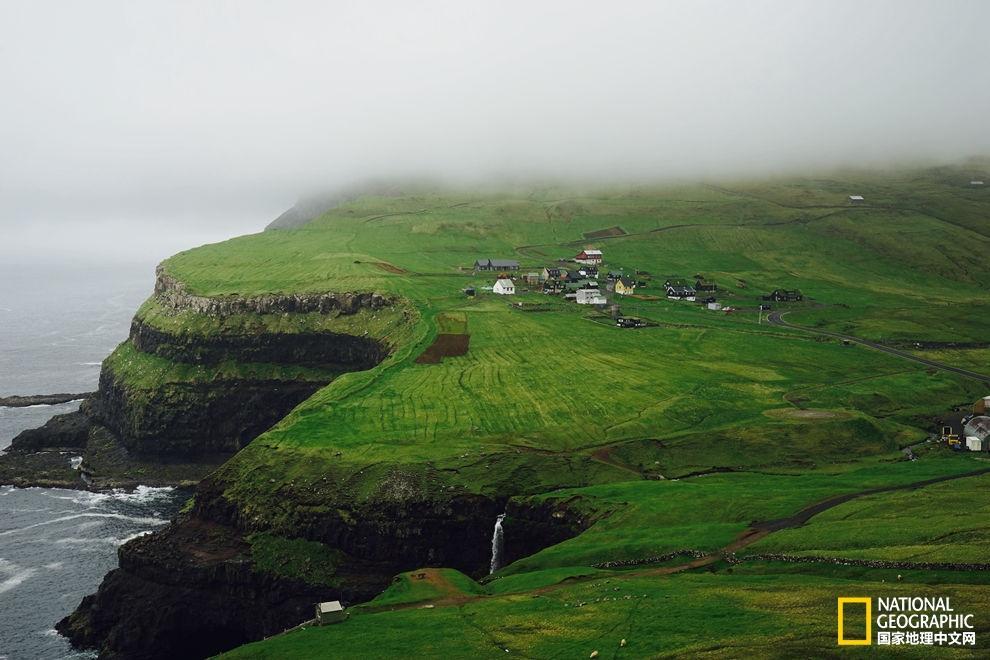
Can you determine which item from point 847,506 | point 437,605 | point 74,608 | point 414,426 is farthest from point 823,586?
point 74,608

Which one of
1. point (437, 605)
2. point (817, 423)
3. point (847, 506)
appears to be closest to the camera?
point (437, 605)

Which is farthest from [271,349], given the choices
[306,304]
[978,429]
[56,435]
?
[978,429]

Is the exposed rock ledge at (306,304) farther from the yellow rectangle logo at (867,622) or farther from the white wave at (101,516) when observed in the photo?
the yellow rectangle logo at (867,622)

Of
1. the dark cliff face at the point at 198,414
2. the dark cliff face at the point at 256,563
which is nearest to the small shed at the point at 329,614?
the dark cliff face at the point at 256,563

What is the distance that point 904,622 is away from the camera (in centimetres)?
5622

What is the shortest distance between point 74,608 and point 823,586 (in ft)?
303

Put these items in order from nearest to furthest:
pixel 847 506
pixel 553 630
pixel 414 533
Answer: pixel 553 630, pixel 847 506, pixel 414 533

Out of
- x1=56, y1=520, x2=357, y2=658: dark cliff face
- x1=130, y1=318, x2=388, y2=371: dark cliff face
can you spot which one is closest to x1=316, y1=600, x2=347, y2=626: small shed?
x1=56, y1=520, x2=357, y2=658: dark cliff face

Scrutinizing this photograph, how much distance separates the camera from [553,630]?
2559 inches

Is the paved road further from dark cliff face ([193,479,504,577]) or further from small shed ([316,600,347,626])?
small shed ([316,600,347,626])

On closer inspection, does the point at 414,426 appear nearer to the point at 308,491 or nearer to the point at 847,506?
the point at 308,491

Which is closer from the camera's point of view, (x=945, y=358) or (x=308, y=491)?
(x=308, y=491)

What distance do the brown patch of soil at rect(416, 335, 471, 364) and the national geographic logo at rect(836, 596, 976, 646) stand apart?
104291 mm

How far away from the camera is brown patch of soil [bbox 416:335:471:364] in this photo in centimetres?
15712
